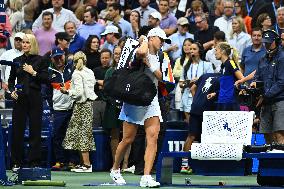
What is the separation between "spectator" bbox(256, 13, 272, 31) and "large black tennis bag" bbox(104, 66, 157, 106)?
22.3 ft

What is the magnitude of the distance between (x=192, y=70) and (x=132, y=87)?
5.45m

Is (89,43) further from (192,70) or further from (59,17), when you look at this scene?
(59,17)

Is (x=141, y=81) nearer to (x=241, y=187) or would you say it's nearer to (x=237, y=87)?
(x=241, y=187)

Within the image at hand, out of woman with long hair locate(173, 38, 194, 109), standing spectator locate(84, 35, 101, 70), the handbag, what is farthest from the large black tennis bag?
standing spectator locate(84, 35, 101, 70)

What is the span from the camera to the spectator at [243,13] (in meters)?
22.5

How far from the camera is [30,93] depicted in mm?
17062

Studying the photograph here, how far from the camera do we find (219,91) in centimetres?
1772

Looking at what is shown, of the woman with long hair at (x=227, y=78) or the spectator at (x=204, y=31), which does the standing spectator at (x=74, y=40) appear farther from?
the woman with long hair at (x=227, y=78)

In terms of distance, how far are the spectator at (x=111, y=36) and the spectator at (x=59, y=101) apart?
6.99ft

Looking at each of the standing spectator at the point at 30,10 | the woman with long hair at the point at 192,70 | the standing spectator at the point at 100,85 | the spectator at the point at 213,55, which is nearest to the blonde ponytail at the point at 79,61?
the standing spectator at the point at 100,85

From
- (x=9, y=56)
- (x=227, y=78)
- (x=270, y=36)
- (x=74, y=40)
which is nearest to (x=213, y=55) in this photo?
(x=74, y=40)

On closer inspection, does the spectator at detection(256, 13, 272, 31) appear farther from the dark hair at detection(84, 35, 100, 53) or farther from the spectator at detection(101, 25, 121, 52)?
the dark hair at detection(84, 35, 100, 53)

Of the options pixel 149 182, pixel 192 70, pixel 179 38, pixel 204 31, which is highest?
pixel 204 31

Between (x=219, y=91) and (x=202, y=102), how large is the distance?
457mm
